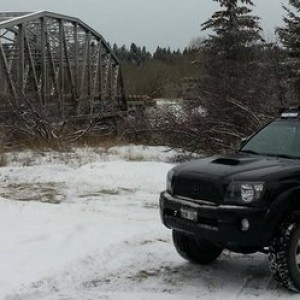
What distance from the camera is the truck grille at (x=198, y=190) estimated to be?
19.8ft

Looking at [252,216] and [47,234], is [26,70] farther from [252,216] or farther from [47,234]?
[252,216]

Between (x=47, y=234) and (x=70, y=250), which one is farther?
(x=47, y=234)

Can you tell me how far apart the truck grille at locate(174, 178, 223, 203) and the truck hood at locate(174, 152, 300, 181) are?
0.21ft

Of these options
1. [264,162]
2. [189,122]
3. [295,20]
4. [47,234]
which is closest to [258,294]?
[264,162]

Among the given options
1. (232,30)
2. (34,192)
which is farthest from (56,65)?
(34,192)

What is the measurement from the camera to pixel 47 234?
7.98m

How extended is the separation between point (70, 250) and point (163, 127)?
10.9 meters

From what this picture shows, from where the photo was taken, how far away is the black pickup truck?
5.88 meters

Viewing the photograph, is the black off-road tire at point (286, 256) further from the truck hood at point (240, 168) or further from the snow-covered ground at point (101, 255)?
the truck hood at point (240, 168)

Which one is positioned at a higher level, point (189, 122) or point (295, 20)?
point (295, 20)

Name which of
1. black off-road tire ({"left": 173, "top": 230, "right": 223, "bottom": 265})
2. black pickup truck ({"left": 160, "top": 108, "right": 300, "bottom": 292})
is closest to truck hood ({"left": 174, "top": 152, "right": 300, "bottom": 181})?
black pickup truck ({"left": 160, "top": 108, "right": 300, "bottom": 292})

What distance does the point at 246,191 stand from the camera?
591 centimetres

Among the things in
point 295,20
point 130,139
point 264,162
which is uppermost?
point 295,20

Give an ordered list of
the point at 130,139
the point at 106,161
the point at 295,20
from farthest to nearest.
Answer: the point at 130,139, the point at 295,20, the point at 106,161
